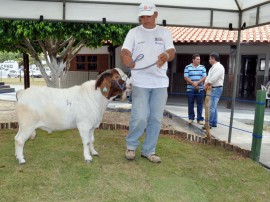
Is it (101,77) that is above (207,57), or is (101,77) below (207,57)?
Result: below

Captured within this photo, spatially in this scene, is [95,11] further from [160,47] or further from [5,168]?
[5,168]

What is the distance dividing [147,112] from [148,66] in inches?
26.1

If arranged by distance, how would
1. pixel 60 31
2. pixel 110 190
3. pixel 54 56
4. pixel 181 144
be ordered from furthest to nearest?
pixel 54 56 < pixel 60 31 < pixel 181 144 < pixel 110 190

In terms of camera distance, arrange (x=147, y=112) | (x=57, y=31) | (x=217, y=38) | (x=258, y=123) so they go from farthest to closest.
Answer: (x=217, y=38), (x=57, y=31), (x=258, y=123), (x=147, y=112)

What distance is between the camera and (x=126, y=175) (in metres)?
3.97

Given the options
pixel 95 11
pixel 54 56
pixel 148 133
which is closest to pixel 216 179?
pixel 148 133

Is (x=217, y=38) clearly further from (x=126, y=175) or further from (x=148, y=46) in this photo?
(x=126, y=175)

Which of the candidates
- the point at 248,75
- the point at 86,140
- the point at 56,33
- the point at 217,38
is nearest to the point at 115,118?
the point at 56,33

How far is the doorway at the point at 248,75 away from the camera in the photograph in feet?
54.1

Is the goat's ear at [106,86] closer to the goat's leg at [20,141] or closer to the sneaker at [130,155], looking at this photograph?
→ the sneaker at [130,155]

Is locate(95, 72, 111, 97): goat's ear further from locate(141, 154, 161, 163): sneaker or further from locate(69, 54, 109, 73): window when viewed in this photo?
locate(69, 54, 109, 73): window

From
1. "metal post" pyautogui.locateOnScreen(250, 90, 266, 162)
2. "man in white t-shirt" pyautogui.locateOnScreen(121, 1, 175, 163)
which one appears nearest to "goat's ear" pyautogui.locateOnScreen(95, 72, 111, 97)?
"man in white t-shirt" pyautogui.locateOnScreen(121, 1, 175, 163)

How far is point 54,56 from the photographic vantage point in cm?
890

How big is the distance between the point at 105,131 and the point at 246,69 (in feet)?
41.8
